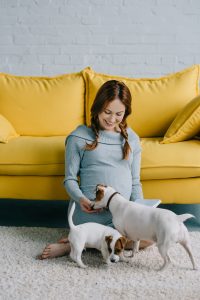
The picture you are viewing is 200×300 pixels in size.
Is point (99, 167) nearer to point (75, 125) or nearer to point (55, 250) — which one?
point (55, 250)

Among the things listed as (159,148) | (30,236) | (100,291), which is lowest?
(30,236)

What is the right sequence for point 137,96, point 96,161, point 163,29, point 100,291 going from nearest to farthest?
point 100,291 < point 96,161 < point 137,96 < point 163,29

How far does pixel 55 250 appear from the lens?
5.84 ft

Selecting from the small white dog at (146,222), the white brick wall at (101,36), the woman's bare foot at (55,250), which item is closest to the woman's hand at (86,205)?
the small white dog at (146,222)

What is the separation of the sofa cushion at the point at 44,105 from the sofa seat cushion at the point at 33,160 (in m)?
0.46

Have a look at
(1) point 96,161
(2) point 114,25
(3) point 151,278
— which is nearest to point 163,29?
(2) point 114,25

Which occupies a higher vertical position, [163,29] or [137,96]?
[163,29]

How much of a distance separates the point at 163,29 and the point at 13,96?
49.2 inches

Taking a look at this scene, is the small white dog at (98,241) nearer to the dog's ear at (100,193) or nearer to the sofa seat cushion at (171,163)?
the dog's ear at (100,193)

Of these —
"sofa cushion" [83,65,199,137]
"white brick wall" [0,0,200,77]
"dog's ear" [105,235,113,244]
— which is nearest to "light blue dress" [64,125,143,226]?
"dog's ear" [105,235,113,244]

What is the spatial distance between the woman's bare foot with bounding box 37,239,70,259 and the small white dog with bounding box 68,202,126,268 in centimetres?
10

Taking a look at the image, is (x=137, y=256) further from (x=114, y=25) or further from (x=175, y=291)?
(x=114, y=25)

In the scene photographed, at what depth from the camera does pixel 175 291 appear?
1.49 meters

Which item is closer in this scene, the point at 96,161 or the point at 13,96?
the point at 96,161
